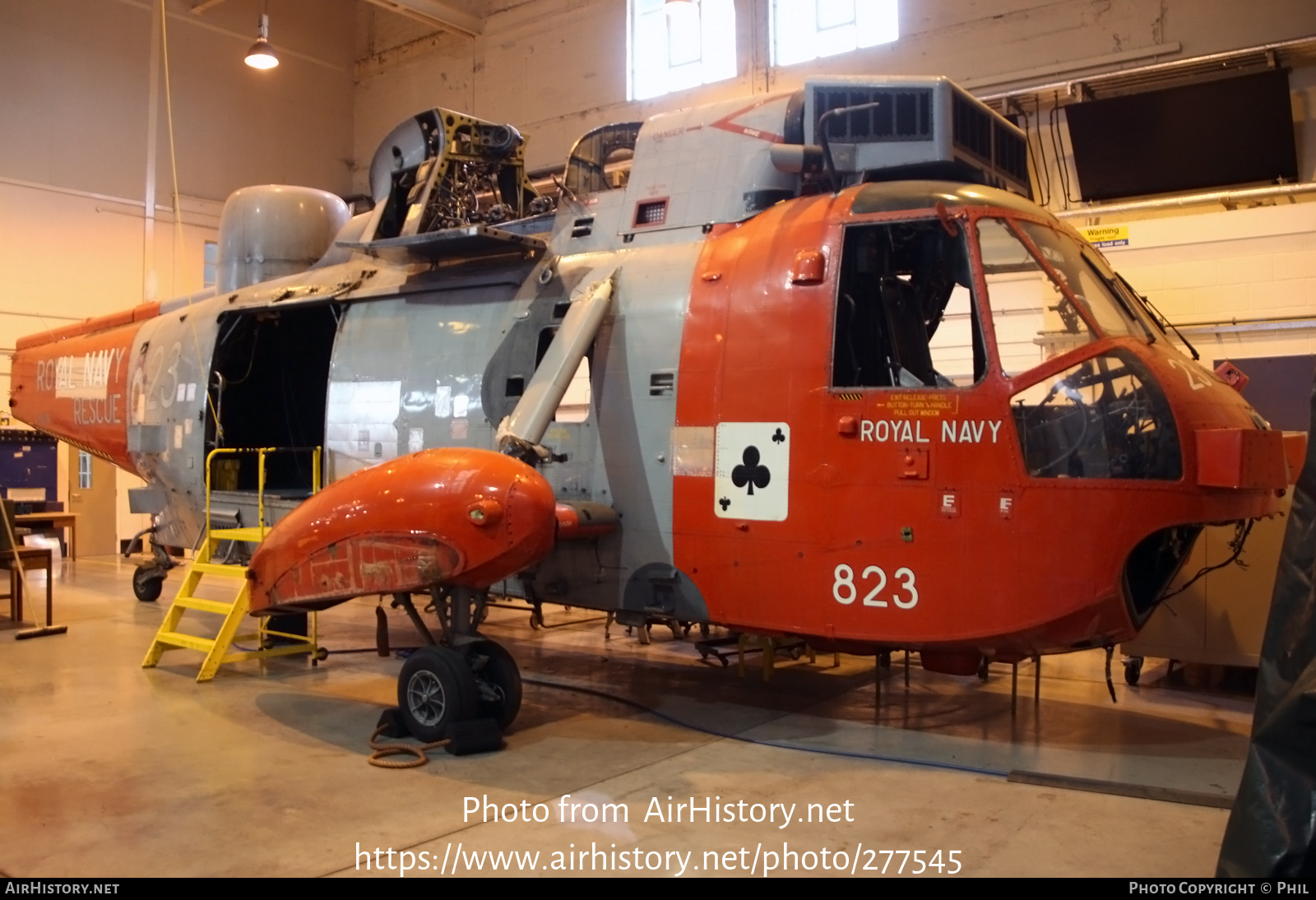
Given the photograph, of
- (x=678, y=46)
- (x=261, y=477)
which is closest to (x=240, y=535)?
(x=261, y=477)

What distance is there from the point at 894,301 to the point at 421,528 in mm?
3256

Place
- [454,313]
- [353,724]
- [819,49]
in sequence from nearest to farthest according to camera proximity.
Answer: [353,724] < [454,313] < [819,49]

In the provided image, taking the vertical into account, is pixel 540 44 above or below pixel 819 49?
above

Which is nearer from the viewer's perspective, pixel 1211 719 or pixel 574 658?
pixel 1211 719

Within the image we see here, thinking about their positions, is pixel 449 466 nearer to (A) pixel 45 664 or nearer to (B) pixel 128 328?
(A) pixel 45 664

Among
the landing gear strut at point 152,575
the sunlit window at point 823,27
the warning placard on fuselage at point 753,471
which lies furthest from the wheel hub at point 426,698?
the sunlit window at point 823,27

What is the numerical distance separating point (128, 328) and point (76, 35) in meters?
9.51

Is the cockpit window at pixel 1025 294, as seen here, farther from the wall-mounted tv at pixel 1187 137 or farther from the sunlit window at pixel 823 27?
the sunlit window at pixel 823 27

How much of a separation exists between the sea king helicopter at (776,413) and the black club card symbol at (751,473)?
0.02 metres

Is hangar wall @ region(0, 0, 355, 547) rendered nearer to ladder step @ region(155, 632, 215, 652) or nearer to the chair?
the chair

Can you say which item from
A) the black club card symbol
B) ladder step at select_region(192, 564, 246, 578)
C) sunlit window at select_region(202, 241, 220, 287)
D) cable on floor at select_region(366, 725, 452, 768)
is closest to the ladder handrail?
ladder step at select_region(192, 564, 246, 578)

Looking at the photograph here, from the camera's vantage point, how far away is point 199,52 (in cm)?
1958

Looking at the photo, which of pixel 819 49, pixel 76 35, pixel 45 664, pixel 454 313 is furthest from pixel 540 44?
pixel 45 664

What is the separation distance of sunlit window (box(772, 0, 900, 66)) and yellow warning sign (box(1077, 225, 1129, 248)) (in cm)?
483
